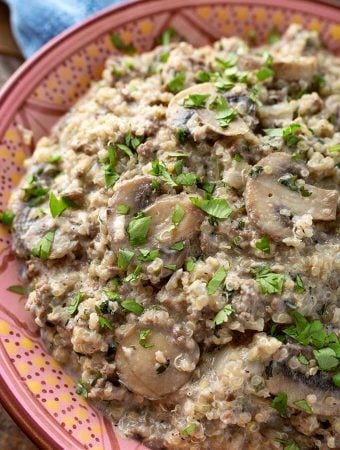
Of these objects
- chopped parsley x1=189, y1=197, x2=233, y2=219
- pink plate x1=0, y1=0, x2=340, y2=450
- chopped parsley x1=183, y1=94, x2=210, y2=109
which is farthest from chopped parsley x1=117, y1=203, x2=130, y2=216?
pink plate x1=0, y1=0, x2=340, y2=450

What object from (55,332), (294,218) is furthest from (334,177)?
(55,332)

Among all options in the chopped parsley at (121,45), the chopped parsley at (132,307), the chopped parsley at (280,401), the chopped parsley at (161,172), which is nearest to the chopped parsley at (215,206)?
the chopped parsley at (161,172)

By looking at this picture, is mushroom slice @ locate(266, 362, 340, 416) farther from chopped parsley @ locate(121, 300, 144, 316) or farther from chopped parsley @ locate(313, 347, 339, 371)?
chopped parsley @ locate(121, 300, 144, 316)

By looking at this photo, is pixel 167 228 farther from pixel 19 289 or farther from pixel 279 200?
pixel 19 289

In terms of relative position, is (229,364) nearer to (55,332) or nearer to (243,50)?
(55,332)

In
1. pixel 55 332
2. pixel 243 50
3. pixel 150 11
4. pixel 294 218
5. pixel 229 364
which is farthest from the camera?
pixel 150 11

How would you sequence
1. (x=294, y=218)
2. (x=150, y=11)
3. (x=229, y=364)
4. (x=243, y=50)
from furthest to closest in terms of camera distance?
(x=150, y=11)
(x=243, y=50)
(x=294, y=218)
(x=229, y=364)

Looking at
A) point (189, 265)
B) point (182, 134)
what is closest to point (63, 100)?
point (182, 134)
